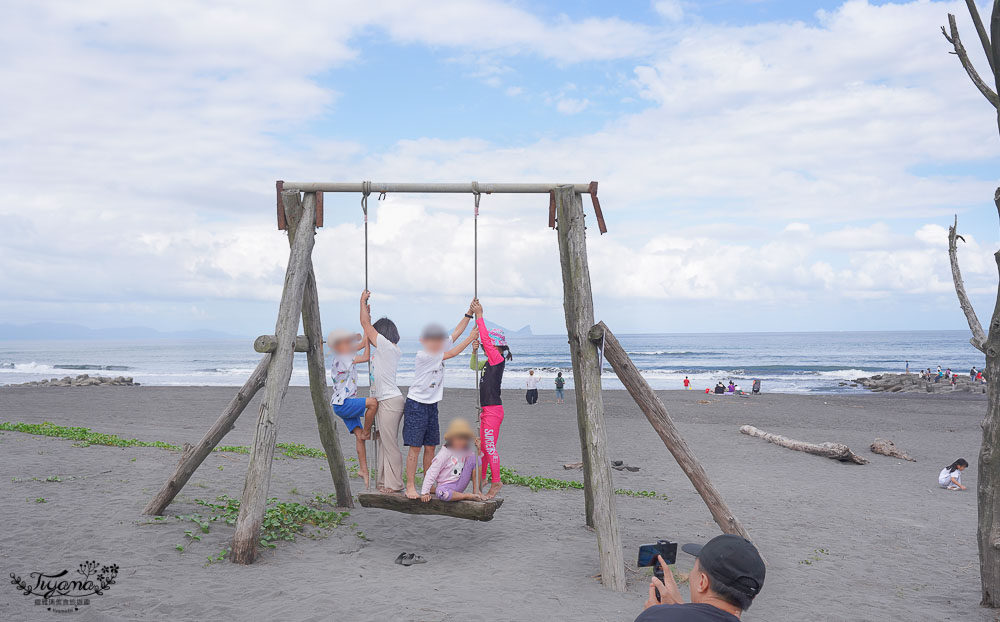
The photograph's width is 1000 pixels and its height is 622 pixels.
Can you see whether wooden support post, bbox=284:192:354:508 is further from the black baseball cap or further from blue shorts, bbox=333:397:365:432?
the black baseball cap

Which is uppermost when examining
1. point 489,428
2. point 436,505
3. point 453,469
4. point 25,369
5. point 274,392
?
point 274,392

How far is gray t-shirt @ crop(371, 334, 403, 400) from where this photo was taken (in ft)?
22.9

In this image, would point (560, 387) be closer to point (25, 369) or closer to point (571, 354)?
point (571, 354)

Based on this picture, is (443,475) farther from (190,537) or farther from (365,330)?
(190,537)

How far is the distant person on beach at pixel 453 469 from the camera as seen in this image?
6512 mm

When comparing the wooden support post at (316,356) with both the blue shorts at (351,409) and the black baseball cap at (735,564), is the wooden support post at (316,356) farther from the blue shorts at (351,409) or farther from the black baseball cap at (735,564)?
the black baseball cap at (735,564)

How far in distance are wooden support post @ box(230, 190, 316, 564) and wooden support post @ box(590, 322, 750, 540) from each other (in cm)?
302

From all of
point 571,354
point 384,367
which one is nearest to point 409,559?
point 384,367

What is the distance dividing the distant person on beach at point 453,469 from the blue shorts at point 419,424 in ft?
0.76

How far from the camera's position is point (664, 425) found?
21.8 feet

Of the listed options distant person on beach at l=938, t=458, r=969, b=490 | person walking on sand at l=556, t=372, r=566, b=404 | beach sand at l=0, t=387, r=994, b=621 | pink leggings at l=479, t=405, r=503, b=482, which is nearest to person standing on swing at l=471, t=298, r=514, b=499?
pink leggings at l=479, t=405, r=503, b=482

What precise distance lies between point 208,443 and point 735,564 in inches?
236

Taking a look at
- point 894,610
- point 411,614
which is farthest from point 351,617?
point 894,610

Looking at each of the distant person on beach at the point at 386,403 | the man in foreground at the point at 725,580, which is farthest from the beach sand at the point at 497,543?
the man in foreground at the point at 725,580
